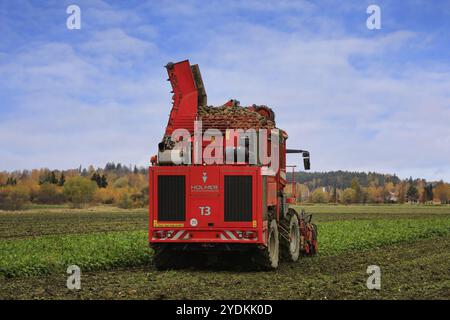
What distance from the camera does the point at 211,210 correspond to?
16641 millimetres

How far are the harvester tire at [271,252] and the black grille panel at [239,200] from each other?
123 cm

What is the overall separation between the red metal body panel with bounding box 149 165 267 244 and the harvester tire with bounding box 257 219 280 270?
21.6 inches

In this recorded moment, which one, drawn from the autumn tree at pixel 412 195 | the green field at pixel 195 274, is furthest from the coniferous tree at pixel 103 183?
the green field at pixel 195 274

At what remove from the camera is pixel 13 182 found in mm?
115688

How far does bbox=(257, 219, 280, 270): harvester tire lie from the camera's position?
17156 mm

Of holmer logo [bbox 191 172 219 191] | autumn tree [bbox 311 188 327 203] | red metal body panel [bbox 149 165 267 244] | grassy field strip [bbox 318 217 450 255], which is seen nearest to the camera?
red metal body panel [bbox 149 165 267 244]

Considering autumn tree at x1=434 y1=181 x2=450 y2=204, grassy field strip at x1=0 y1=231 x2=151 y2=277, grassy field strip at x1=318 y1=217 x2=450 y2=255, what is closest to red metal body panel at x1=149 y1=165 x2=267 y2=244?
grassy field strip at x1=0 y1=231 x2=151 y2=277

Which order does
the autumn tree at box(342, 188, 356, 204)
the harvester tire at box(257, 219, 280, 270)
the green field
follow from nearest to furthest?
the green field → the harvester tire at box(257, 219, 280, 270) → the autumn tree at box(342, 188, 356, 204)

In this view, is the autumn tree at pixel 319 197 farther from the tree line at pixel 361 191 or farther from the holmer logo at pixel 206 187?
the holmer logo at pixel 206 187

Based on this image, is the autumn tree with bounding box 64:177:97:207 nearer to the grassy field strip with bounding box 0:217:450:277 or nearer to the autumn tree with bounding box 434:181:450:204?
the grassy field strip with bounding box 0:217:450:277

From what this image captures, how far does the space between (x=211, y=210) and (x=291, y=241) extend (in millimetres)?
5375

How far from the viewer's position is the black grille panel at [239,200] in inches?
651
